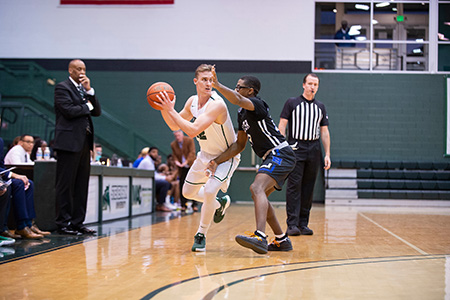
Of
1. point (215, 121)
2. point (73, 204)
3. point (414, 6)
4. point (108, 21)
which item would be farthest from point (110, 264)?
point (414, 6)

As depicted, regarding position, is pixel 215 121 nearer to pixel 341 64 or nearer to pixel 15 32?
pixel 341 64

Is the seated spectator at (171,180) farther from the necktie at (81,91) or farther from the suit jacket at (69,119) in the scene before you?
the suit jacket at (69,119)

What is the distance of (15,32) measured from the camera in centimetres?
1559

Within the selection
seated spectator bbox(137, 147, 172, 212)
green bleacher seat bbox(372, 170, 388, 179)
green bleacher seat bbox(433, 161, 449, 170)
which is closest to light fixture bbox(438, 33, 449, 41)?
green bleacher seat bbox(433, 161, 449, 170)

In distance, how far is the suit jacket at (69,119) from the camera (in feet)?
18.7

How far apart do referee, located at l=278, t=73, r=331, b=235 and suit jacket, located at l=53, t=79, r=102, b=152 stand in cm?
221

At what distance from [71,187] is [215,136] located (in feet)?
6.91

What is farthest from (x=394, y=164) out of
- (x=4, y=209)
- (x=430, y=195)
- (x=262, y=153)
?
(x=4, y=209)

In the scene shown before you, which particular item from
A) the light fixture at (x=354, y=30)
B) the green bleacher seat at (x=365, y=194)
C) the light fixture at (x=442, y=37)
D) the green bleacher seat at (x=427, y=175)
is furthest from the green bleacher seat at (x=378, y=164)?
the light fixture at (x=442, y=37)

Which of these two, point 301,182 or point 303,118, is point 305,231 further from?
point 303,118

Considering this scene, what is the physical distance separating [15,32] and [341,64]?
968 centimetres

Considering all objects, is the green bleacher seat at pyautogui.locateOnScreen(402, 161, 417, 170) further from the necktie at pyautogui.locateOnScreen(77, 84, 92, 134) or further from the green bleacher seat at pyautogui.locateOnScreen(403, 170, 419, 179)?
the necktie at pyautogui.locateOnScreen(77, 84, 92, 134)

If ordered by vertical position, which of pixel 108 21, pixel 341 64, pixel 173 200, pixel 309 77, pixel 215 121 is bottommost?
pixel 173 200

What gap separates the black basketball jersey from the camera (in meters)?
4.33
